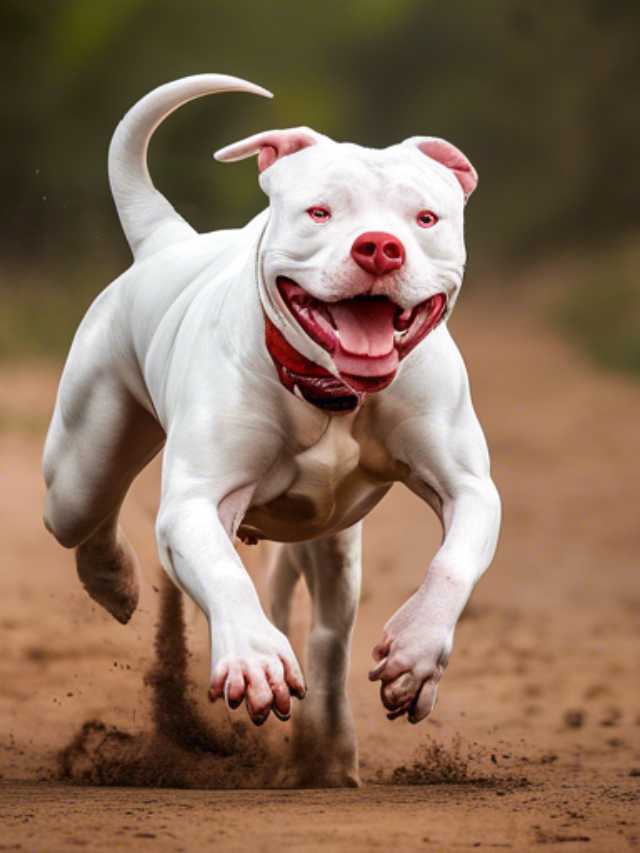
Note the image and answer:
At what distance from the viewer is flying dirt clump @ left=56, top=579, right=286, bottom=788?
15.1 feet

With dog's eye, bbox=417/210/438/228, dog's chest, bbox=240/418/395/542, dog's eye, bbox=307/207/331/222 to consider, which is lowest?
dog's chest, bbox=240/418/395/542

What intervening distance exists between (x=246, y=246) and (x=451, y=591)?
105cm

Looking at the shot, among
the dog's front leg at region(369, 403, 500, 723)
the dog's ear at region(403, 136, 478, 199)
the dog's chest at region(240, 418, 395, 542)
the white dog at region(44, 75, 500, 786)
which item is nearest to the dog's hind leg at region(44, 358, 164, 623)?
the white dog at region(44, 75, 500, 786)

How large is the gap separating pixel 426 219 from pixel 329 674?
5.81 ft

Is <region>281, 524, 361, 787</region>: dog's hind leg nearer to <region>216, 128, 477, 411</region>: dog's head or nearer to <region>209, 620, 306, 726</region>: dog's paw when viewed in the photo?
<region>216, 128, 477, 411</region>: dog's head

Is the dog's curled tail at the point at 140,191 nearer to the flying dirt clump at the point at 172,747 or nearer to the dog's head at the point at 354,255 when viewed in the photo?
the dog's head at the point at 354,255

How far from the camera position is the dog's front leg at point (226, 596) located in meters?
2.84

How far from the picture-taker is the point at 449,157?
10.3 ft

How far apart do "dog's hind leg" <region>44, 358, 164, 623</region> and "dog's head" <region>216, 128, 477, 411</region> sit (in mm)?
1039

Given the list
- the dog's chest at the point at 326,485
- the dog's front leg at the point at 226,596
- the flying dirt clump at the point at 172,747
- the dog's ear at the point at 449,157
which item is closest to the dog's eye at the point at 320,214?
the dog's ear at the point at 449,157

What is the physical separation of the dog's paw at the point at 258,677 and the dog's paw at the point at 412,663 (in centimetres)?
19

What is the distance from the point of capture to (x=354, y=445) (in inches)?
131

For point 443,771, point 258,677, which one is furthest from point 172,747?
point 258,677

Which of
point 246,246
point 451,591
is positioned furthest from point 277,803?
point 246,246
